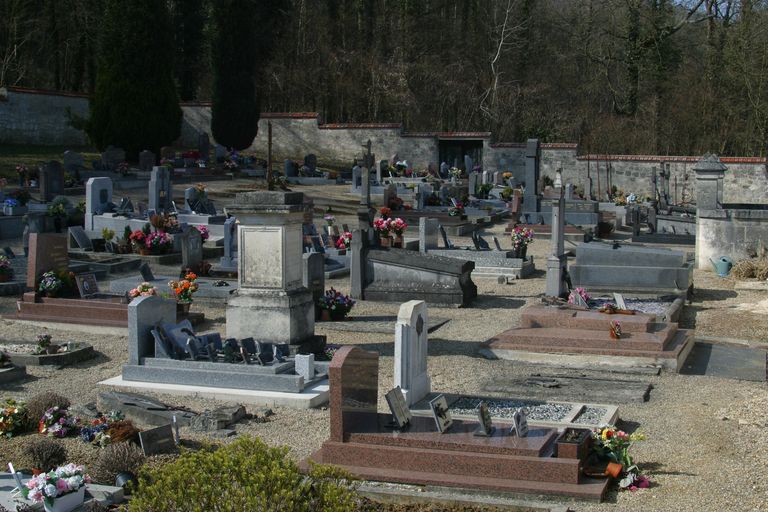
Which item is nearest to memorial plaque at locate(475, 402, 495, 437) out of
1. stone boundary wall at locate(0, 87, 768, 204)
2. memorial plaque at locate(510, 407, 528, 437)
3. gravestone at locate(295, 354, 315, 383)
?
memorial plaque at locate(510, 407, 528, 437)

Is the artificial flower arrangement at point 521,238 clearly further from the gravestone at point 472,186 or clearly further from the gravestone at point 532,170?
the gravestone at point 472,186

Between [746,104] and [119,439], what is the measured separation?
36.3 m

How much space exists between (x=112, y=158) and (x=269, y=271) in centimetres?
2356

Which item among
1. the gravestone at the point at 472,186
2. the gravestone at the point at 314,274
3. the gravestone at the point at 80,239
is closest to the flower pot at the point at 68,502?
the gravestone at the point at 314,274

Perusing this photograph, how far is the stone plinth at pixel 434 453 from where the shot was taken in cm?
814

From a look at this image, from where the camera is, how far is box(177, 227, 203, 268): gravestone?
18875 mm

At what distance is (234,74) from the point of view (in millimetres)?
42719

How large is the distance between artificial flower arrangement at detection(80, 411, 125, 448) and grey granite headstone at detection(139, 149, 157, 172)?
26275 millimetres

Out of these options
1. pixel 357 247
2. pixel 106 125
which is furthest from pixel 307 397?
pixel 106 125

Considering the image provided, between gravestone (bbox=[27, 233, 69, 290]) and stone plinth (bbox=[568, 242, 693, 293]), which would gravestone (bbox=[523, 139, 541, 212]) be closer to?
stone plinth (bbox=[568, 242, 693, 293])

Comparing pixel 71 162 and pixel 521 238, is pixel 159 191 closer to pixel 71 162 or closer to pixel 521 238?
pixel 71 162

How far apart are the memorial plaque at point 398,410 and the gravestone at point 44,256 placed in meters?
8.87

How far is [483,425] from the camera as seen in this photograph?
8.70m

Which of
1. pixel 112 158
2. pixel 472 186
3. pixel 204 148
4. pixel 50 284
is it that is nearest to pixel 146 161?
pixel 112 158
